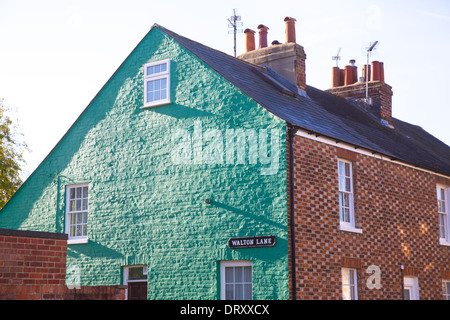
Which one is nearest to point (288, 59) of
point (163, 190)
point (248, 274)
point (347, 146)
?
point (347, 146)

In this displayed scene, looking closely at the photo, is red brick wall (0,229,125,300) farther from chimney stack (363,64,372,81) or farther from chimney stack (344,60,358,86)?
chimney stack (344,60,358,86)

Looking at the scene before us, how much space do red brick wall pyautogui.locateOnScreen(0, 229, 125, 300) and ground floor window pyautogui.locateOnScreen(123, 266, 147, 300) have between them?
838cm

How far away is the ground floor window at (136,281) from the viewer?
1812 cm

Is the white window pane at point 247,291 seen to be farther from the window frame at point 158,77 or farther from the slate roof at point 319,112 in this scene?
the window frame at point 158,77

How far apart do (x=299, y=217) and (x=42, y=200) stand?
9.03 m

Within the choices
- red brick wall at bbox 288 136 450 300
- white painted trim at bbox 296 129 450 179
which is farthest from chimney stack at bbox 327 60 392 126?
white painted trim at bbox 296 129 450 179

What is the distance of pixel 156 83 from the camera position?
19.0 m

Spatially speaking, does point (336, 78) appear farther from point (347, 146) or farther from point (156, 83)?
point (156, 83)

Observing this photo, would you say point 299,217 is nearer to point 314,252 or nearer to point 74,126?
point 314,252

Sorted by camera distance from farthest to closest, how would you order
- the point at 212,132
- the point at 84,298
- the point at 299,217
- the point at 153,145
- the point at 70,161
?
the point at 70,161 → the point at 153,145 → the point at 212,132 → the point at 299,217 → the point at 84,298

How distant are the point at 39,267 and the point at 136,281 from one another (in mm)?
8827

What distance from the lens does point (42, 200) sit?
20.5 m

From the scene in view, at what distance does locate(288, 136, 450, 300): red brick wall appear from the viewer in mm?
16094
